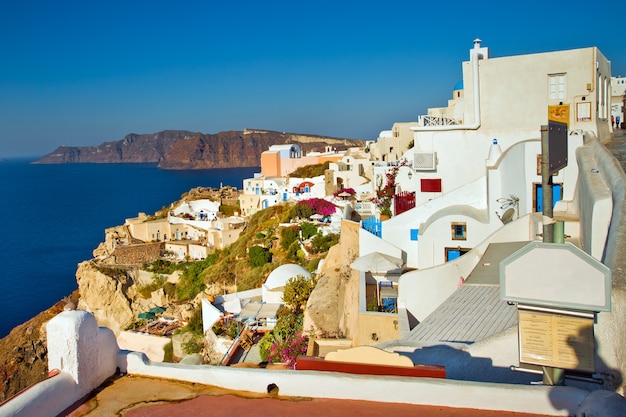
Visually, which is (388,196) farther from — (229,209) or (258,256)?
(229,209)

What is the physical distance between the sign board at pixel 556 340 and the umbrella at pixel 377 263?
9204 millimetres

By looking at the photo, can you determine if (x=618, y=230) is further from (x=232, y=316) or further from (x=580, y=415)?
(x=232, y=316)

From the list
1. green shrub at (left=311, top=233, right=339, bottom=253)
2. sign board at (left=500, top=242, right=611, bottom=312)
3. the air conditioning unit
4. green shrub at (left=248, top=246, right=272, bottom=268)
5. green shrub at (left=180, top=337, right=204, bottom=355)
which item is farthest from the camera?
green shrub at (left=248, top=246, right=272, bottom=268)

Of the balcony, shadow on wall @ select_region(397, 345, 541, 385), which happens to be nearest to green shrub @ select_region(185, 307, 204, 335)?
the balcony

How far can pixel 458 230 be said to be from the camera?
12.3 m

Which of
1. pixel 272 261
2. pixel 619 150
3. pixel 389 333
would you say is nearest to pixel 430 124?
pixel 619 150

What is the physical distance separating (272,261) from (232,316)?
30.4ft

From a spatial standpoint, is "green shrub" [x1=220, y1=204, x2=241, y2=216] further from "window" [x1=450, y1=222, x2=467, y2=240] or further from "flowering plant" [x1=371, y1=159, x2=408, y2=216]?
"window" [x1=450, y1=222, x2=467, y2=240]

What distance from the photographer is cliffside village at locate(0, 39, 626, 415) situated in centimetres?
324

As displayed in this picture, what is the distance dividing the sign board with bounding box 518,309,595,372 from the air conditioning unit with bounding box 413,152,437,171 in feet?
35.9

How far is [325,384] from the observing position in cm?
356

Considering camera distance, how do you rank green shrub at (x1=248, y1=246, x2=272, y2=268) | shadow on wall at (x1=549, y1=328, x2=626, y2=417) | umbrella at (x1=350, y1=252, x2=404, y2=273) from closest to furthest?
shadow on wall at (x1=549, y1=328, x2=626, y2=417), umbrella at (x1=350, y1=252, x2=404, y2=273), green shrub at (x1=248, y1=246, x2=272, y2=268)

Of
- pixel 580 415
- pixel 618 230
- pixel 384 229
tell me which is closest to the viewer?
pixel 580 415

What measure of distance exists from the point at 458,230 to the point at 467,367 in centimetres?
762
